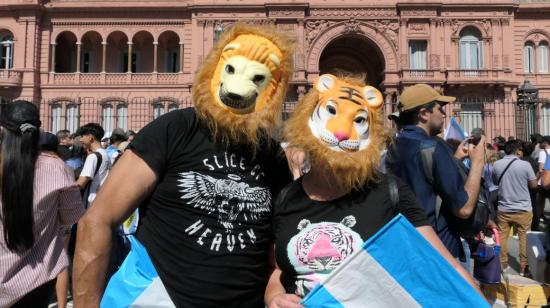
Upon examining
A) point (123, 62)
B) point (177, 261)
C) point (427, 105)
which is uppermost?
point (123, 62)

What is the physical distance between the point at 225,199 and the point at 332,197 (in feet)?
1.63

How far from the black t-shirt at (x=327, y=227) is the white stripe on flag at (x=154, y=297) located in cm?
52

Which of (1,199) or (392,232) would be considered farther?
(1,199)

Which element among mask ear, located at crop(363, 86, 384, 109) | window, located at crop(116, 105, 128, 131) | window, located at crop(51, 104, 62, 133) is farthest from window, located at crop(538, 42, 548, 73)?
mask ear, located at crop(363, 86, 384, 109)

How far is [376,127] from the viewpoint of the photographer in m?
2.31

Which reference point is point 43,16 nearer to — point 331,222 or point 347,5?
point 347,5

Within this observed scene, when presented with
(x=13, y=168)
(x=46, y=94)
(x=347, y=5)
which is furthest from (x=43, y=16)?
(x=13, y=168)

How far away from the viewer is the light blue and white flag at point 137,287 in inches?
77.0

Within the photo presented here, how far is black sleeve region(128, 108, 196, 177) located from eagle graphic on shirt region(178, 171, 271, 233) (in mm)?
118

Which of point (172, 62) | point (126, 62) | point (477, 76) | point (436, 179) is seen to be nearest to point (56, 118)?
point (126, 62)

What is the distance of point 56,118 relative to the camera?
85.7 feet

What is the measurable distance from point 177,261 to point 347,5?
24.5m

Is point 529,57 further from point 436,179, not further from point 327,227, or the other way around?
point 327,227

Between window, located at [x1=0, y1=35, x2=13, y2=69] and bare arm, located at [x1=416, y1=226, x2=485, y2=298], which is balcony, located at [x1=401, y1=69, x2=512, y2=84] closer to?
window, located at [x1=0, y1=35, x2=13, y2=69]
